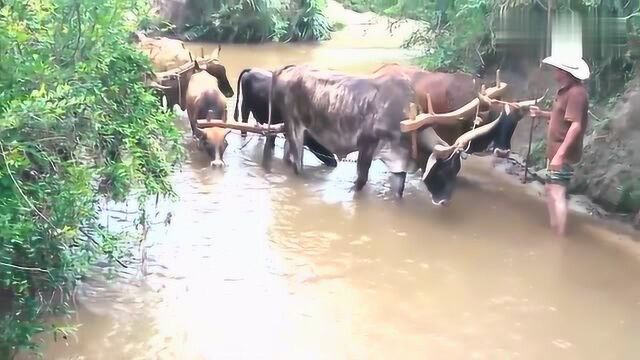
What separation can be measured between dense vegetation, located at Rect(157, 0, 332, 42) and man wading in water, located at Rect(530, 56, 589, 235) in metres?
15.4

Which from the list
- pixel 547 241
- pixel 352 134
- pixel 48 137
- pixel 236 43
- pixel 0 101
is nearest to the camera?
pixel 0 101

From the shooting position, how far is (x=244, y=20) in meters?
21.7

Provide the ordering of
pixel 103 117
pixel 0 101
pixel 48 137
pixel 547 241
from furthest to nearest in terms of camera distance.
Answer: pixel 547 241, pixel 103 117, pixel 48 137, pixel 0 101

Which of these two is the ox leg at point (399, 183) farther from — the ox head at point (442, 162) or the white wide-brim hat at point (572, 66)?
the white wide-brim hat at point (572, 66)

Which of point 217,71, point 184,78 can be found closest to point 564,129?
point 217,71

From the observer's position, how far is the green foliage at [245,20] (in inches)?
853

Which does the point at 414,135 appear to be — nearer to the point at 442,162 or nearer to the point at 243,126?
the point at 442,162

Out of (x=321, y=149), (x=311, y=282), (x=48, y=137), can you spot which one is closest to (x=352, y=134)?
(x=321, y=149)

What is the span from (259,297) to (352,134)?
9.63ft

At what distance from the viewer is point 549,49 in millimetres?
9320

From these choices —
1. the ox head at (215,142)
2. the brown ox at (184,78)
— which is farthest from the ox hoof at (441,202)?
the brown ox at (184,78)

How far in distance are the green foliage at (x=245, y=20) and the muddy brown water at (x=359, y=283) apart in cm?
1349

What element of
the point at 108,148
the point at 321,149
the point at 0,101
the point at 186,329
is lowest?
the point at 186,329

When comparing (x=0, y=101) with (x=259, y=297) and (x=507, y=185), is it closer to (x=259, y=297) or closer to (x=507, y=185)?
Result: (x=259, y=297)
